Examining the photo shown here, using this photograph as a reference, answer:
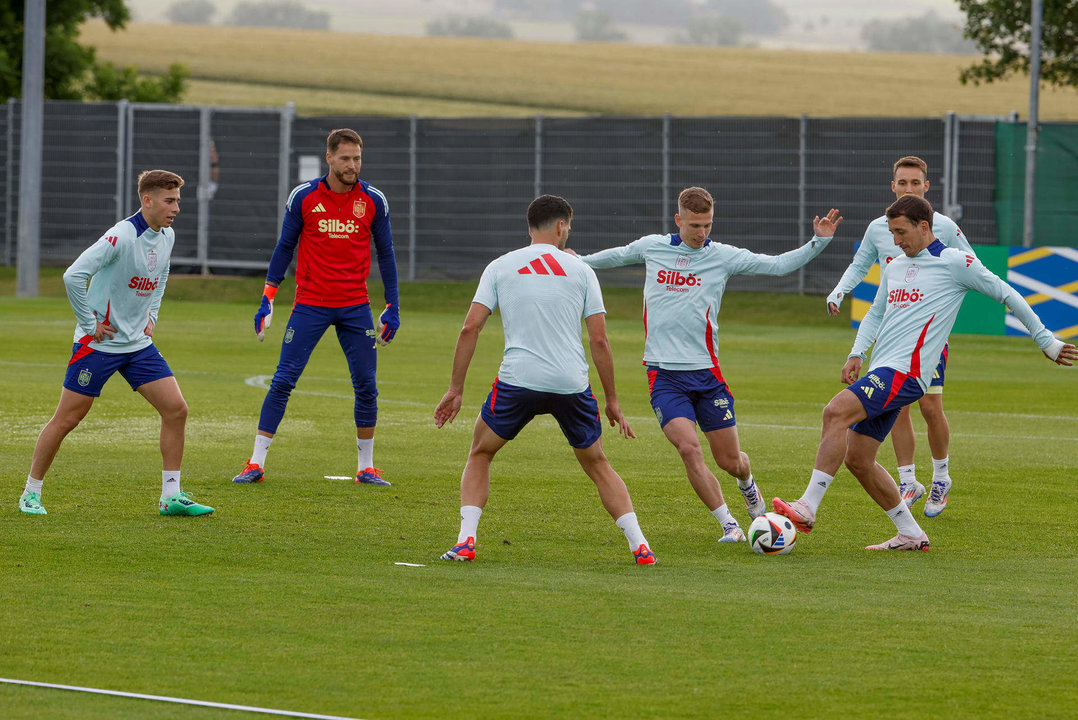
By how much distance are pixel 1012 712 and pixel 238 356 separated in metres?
16.3

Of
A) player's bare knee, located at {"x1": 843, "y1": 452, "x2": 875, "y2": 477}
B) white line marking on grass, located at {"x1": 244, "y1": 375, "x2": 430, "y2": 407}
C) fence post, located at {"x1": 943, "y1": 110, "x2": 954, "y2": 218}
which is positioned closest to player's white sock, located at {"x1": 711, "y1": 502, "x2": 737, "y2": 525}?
player's bare knee, located at {"x1": 843, "y1": 452, "x2": 875, "y2": 477}

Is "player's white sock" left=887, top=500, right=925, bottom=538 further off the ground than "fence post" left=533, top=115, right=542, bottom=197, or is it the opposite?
"fence post" left=533, top=115, right=542, bottom=197

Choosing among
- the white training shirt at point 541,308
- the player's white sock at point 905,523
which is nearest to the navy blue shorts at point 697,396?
the player's white sock at point 905,523

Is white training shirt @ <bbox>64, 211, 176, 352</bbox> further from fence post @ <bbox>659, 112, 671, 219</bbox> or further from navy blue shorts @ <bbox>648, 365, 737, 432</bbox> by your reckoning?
fence post @ <bbox>659, 112, 671, 219</bbox>

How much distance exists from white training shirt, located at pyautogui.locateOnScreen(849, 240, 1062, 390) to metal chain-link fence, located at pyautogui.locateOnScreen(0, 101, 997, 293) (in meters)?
21.3

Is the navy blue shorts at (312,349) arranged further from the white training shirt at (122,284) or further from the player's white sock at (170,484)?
the white training shirt at (122,284)

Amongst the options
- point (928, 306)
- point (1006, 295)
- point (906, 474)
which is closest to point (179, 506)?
point (928, 306)

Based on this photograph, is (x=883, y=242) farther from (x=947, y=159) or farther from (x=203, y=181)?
(x=203, y=181)

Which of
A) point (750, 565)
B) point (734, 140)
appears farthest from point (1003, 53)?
point (750, 565)

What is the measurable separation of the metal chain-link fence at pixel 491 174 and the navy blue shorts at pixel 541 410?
22654 millimetres

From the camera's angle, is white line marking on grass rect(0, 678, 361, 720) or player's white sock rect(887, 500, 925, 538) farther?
player's white sock rect(887, 500, 925, 538)

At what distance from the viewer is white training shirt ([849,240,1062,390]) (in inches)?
332

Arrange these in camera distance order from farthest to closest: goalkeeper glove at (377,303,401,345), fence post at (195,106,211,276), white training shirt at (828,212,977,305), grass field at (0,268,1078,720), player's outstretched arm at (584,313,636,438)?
fence post at (195,106,211,276) < goalkeeper glove at (377,303,401,345) < white training shirt at (828,212,977,305) < player's outstretched arm at (584,313,636,438) < grass field at (0,268,1078,720)

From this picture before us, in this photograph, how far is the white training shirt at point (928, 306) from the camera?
8.44m
